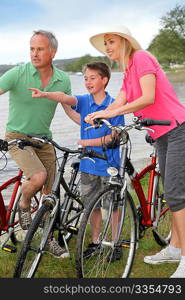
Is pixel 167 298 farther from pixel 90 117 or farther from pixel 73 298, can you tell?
pixel 90 117

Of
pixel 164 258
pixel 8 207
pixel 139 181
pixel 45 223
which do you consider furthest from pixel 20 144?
pixel 164 258

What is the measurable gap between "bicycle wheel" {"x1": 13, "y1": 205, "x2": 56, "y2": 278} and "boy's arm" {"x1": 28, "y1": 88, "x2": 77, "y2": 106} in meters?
1.00

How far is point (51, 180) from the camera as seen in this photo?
4.83 meters

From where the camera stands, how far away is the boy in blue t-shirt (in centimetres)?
445

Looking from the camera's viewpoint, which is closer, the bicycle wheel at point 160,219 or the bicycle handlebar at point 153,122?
the bicycle handlebar at point 153,122

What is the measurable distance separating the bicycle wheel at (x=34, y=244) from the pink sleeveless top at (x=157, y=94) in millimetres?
1126

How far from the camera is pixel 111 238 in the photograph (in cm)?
410

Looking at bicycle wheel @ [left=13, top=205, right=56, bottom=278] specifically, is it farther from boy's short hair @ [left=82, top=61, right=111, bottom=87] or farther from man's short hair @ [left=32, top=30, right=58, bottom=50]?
man's short hair @ [left=32, top=30, right=58, bottom=50]

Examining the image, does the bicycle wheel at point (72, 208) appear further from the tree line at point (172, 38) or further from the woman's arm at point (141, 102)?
the tree line at point (172, 38)

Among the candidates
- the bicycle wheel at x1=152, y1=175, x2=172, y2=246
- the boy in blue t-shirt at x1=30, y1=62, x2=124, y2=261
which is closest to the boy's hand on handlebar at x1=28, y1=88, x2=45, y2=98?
the boy in blue t-shirt at x1=30, y1=62, x2=124, y2=261

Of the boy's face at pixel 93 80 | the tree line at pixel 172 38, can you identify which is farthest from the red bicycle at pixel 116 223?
the tree line at pixel 172 38

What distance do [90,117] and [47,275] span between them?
5.11ft

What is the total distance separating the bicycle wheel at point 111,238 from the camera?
388cm

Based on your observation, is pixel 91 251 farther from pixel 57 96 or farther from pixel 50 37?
pixel 50 37
